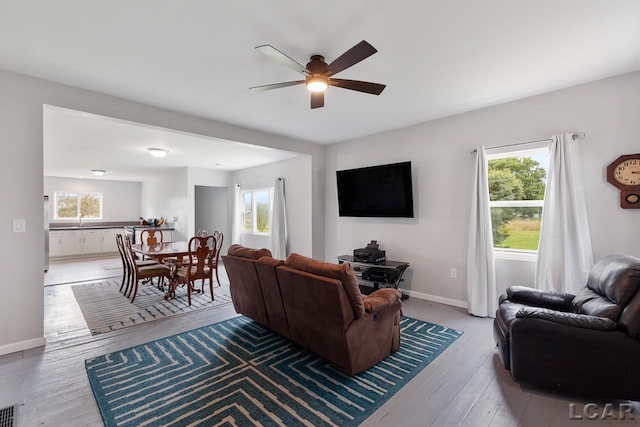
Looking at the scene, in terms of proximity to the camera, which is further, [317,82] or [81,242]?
[81,242]

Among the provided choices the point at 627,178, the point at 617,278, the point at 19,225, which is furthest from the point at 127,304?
the point at 627,178

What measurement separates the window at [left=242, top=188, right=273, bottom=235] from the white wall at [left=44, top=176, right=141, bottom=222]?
15.8 feet

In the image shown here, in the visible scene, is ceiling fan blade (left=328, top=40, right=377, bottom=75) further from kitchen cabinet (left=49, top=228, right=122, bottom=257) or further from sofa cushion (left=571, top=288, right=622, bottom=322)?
kitchen cabinet (left=49, top=228, right=122, bottom=257)

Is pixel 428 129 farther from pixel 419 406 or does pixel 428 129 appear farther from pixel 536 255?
pixel 419 406

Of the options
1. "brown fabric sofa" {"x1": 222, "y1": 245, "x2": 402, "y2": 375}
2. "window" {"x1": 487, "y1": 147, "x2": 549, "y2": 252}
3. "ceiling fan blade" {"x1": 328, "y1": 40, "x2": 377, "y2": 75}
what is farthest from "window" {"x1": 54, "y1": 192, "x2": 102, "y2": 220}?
"window" {"x1": 487, "y1": 147, "x2": 549, "y2": 252}

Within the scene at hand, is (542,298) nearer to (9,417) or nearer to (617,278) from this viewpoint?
(617,278)

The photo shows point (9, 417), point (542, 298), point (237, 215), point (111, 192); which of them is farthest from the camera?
point (111, 192)

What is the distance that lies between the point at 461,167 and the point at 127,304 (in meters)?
5.14

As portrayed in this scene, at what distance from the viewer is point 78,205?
9203 millimetres

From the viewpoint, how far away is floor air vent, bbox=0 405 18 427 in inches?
71.6

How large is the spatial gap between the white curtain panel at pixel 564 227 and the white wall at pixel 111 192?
11336 mm

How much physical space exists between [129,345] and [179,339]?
0.46m

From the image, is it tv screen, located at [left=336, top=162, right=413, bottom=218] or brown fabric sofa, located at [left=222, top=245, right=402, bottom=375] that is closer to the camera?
brown fabric sofa, located at [left=222, top=245, right=402, bottom=375]

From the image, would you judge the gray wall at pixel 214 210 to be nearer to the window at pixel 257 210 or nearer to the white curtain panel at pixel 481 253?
the window at pixel 257 210
